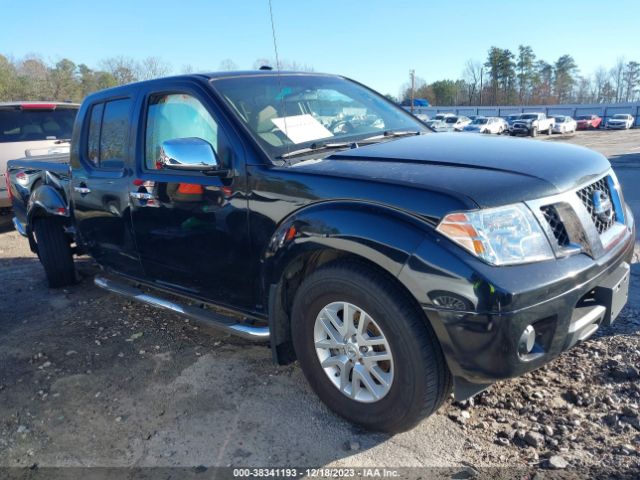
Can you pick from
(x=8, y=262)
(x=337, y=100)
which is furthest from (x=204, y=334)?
(x=8, y=262)

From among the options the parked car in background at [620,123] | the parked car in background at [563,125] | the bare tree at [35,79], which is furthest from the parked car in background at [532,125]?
the bare tree at [35,79]

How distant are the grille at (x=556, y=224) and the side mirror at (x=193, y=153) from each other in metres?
1.76

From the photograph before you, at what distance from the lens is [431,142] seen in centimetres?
313

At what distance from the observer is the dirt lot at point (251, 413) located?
253cm

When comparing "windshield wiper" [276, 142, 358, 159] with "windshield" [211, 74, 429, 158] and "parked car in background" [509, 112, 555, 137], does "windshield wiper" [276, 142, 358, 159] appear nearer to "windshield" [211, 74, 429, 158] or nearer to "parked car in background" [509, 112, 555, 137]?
"windshield" [211, 74, 429, 158]

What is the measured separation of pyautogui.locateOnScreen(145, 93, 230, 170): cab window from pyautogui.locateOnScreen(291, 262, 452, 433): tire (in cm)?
99

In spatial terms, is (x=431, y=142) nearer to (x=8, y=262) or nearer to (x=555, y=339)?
(x=555, y=339)

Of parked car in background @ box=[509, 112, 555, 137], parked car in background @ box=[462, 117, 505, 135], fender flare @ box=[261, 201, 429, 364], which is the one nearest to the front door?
fender flare @ box=[261, 201, 429, 364]

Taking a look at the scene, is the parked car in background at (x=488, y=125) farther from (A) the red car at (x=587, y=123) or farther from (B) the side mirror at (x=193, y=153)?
(B) the side mirror at (x=193, y=153)

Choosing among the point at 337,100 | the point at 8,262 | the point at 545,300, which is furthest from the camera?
the point at 8,262

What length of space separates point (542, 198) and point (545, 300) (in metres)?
0.46

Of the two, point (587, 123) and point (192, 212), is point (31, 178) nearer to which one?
point (192, 212)

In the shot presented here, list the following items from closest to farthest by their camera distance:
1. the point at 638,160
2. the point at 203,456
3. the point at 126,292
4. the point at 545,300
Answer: the point at 545,300, the point at 203,456, the point at 126,292, the point at 638,160

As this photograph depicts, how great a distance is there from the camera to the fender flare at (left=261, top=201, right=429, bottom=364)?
2279 mm
